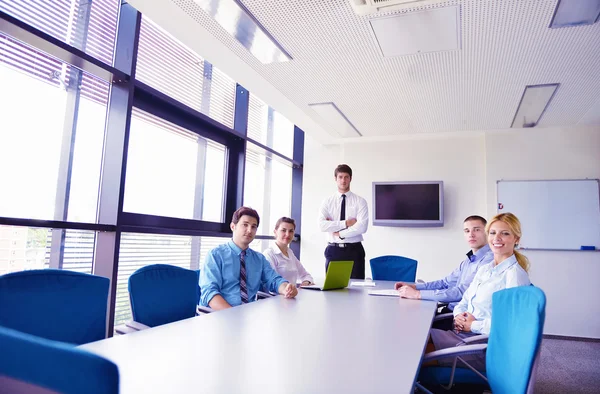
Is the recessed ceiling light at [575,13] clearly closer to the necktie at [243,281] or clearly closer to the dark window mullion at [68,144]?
the necktie at [243,281]

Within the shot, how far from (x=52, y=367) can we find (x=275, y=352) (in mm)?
947

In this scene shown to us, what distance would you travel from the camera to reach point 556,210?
5215 mm

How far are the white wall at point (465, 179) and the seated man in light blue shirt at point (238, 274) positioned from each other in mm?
3413

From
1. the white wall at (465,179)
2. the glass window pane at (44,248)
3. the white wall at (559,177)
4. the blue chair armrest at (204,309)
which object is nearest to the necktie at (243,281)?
the blue chair armrest at (204,309)

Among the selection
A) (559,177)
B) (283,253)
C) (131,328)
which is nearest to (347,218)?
(283,253)

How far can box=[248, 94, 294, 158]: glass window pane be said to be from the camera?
553cm

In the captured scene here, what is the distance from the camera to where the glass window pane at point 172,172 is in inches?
136

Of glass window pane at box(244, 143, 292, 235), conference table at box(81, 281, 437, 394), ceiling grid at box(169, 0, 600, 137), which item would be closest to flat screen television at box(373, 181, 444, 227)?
ceiling grid at box(169, 0, 600, 137)

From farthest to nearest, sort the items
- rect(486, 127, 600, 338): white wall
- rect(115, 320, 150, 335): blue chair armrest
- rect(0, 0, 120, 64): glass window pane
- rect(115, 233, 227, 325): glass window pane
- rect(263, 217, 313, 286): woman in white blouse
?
rect(486, 127, 600, 338): white wall < rect(263, 217, 313, 286): woman in white blouse < rect(115, 233, 227, 325): glass window pane < rect(0, 0, 120, 64): glass window pane < rect(115, 320, 150, 335): blue chair armrest

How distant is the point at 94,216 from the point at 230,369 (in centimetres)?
240

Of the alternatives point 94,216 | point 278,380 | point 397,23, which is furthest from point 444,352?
point 94,216

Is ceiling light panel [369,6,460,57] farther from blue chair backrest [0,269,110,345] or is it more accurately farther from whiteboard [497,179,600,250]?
whiteboard [497,179,600,250]

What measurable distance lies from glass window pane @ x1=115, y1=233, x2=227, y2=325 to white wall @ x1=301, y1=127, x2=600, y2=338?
8.09ft

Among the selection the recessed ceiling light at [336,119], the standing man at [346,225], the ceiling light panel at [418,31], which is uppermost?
the ceiling light panel at [418,31]
